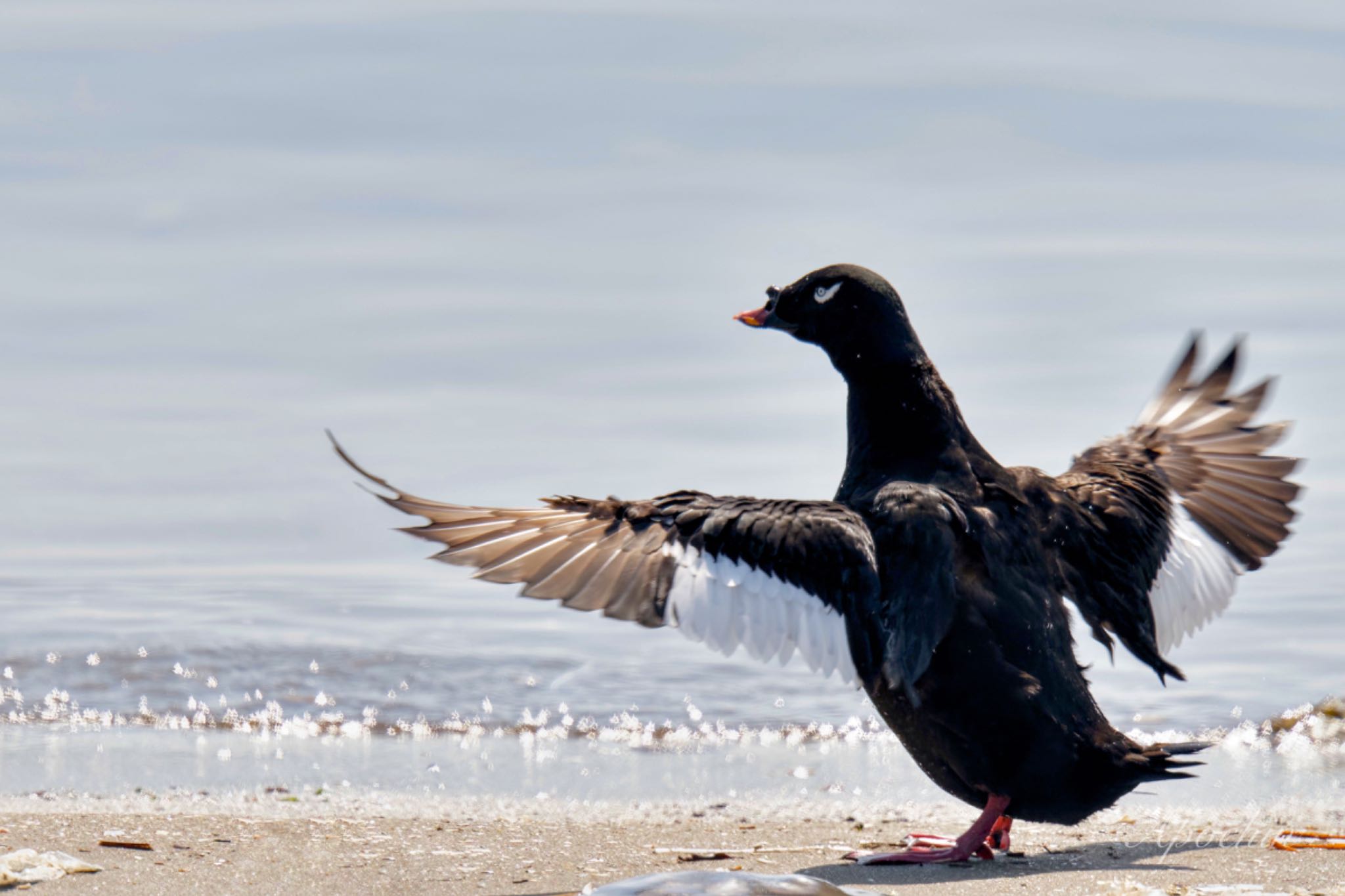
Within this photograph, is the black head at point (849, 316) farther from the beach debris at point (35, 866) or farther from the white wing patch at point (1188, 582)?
the beach debris at point (35, 866)

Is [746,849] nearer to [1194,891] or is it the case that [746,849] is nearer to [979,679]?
[979,679]

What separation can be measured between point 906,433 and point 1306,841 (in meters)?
1.92

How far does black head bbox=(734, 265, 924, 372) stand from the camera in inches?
230

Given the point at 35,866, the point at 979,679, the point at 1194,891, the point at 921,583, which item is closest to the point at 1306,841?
the point at 1194,891

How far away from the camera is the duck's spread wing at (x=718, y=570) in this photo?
4.92 m

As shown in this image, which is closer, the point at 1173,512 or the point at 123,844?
the point at 123,844

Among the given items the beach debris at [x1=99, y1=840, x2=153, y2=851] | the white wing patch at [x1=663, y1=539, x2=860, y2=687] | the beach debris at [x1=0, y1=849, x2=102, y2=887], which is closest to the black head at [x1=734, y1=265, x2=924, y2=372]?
the white wing patch at [x1=663, y1=539, x2=860, y2=687]

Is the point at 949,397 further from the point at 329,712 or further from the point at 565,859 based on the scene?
the point at 329,712

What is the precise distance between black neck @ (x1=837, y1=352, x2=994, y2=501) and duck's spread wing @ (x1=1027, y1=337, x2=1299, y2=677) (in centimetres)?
43

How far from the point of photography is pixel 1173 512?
6.11 m

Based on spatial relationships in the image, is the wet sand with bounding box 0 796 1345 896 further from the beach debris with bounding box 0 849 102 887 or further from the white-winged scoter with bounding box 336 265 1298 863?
the white-winged scoter with bounding box 336 265 1298 863

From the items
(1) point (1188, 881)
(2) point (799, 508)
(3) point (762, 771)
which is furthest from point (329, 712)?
(1) point (1188, 881)

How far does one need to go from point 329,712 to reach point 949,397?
4322 millimetres

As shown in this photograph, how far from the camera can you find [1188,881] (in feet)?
14.9
